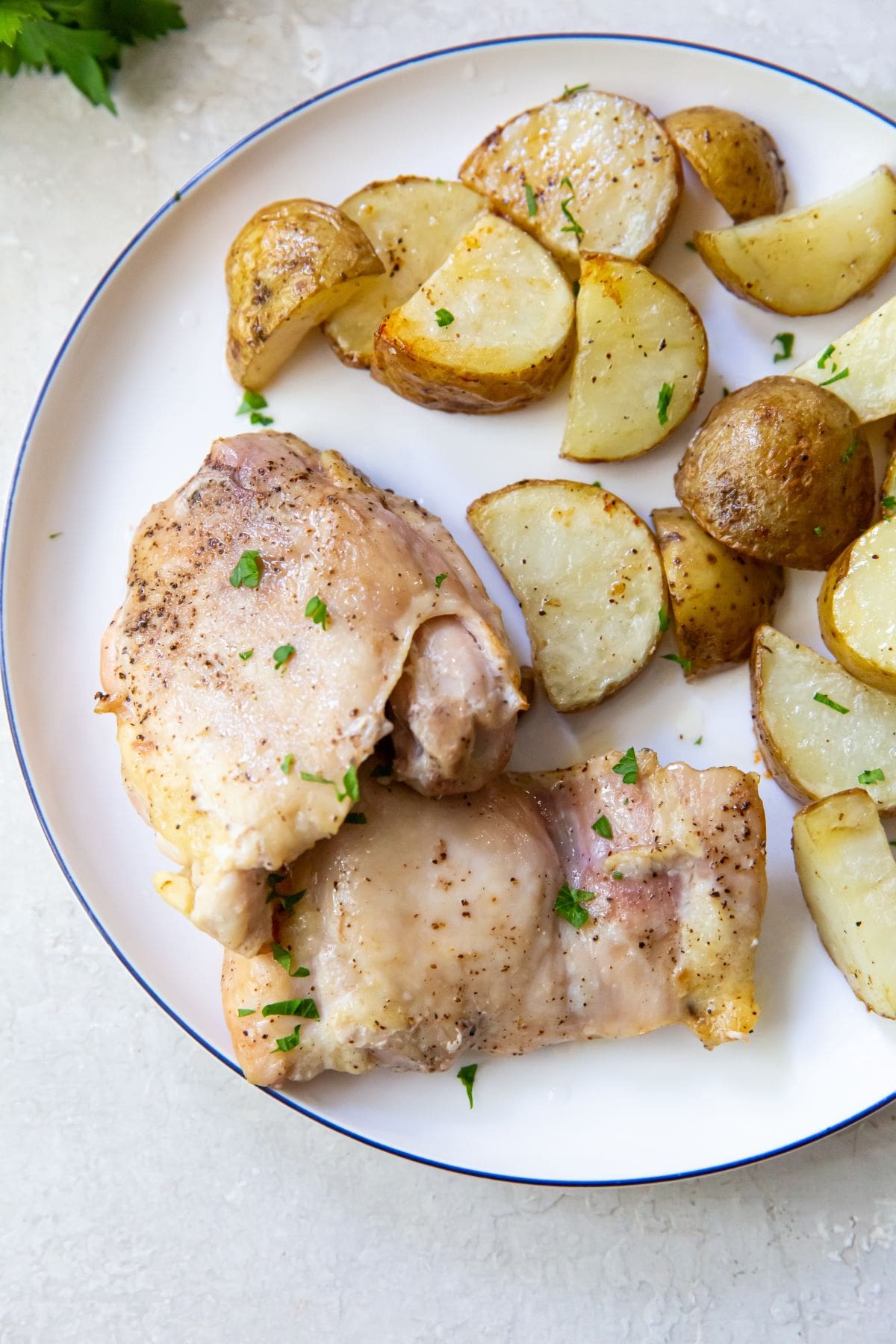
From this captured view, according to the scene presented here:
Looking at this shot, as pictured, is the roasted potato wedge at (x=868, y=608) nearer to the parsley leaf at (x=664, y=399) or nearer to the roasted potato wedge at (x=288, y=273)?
the parsley leaf at (x=664, y=399)

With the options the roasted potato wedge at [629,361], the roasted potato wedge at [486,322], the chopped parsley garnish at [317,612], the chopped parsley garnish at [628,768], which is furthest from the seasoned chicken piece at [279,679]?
the roasted potato wedge at [629,361]

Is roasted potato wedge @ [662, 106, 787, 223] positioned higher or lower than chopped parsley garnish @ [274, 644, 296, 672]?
higher

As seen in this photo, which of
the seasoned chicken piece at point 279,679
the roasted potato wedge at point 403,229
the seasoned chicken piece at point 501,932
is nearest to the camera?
the seasoned chicken piece at point 279,679

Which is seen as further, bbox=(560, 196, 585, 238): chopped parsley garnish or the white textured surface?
the white textured surface

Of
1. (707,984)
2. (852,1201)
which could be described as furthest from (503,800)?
(852,1201)

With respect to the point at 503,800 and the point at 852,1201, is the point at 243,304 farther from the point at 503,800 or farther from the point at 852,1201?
the point at 852,1201

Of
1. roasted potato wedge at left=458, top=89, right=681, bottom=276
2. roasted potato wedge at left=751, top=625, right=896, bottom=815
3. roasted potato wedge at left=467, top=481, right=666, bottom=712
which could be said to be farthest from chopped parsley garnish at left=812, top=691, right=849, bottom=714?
roasted potato wedge at left=458, top=89, right=681, bottom=276

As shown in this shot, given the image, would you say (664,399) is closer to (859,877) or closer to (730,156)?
(730,156)

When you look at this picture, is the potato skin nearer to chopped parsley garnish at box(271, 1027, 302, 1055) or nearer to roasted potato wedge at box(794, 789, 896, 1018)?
roasted potato wedge at box(794, 789, 896, 1018)

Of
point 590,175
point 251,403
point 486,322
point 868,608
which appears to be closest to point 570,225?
point 590,175
